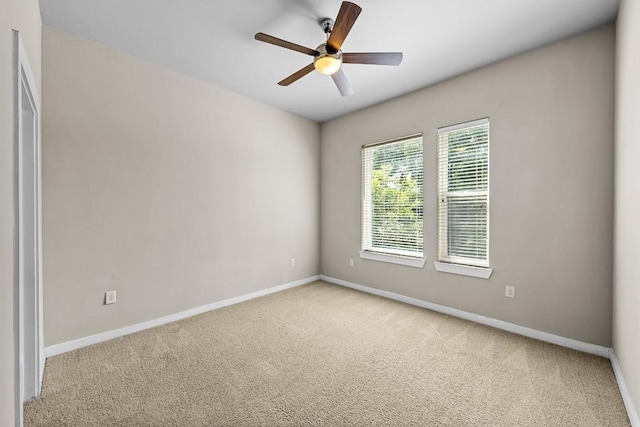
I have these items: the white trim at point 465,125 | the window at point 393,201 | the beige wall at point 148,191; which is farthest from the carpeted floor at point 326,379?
the white trim at point 465,125

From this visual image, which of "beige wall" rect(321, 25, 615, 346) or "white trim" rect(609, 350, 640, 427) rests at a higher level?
"beige wall" rect(321, 25, 615, 346)

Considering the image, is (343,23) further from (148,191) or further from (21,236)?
(148,191)

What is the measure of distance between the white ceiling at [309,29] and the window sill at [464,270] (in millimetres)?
2102

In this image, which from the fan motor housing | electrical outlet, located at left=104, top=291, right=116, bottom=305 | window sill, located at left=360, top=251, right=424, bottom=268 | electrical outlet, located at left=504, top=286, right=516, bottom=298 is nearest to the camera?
the fan motor housing

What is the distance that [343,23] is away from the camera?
1889mm

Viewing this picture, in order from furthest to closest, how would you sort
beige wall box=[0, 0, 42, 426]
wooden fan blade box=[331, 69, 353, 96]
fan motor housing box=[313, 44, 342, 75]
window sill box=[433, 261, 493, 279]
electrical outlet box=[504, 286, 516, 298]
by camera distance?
1. window sill box=[433, 261, 493, 279]
2. electrical outlet box=[504, 286, 516, 298]
3. wooden fan blade box=[331, 69, 353, 96]
4. fan motor housing box=[313, 44, 342, 75]
5. beige wall box=[0, 0, 42, 426]

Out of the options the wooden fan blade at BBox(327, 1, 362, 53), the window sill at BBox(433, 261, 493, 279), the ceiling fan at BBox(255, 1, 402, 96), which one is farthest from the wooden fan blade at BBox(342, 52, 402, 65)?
the window sill at BBox(433, 261, 493, 279)

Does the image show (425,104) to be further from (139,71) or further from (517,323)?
(139,71)

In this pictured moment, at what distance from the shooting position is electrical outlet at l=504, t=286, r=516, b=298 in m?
2.82

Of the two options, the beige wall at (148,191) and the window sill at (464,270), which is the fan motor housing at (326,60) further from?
the window sill at (464,270)

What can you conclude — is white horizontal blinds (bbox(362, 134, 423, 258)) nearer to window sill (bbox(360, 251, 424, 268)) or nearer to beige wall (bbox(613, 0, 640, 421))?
window sill (bbox(360, 251, 424, 268))

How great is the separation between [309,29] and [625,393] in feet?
11.1

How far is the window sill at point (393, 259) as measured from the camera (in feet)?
11.7

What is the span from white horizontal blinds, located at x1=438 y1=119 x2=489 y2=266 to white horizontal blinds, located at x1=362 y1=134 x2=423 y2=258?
30cm
